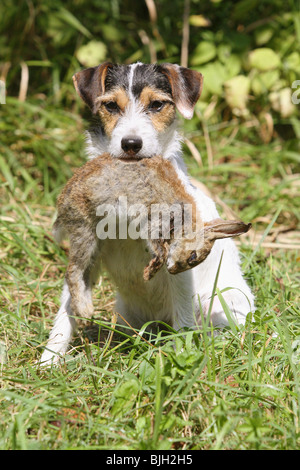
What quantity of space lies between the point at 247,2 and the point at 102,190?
4.71m

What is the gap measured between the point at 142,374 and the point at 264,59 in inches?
188

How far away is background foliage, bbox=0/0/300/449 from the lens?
266 cm

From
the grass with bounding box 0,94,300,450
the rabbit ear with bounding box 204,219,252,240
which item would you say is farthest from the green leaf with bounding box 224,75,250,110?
the rabbit ear with bounding box 204,219,252,240

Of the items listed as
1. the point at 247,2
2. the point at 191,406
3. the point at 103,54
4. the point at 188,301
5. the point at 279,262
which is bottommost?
the point at 191,406

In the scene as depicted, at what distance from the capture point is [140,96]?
12.6 feet

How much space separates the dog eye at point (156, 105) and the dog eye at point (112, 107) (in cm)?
24

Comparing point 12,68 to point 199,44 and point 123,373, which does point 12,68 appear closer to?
point 199,44

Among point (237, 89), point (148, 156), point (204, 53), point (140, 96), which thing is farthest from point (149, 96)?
point (204, 53)

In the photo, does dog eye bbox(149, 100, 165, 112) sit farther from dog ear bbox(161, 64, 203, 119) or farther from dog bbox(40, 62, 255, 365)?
dog ear bbox(161, 64, 203, 119)

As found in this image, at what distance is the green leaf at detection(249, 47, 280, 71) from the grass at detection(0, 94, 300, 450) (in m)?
2.43

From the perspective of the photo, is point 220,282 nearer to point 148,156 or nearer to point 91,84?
point 148,156

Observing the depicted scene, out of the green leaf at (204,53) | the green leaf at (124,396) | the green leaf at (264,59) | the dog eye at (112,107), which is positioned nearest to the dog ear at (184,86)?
the dog eye at (112,107)

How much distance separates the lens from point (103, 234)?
10.5 ft
